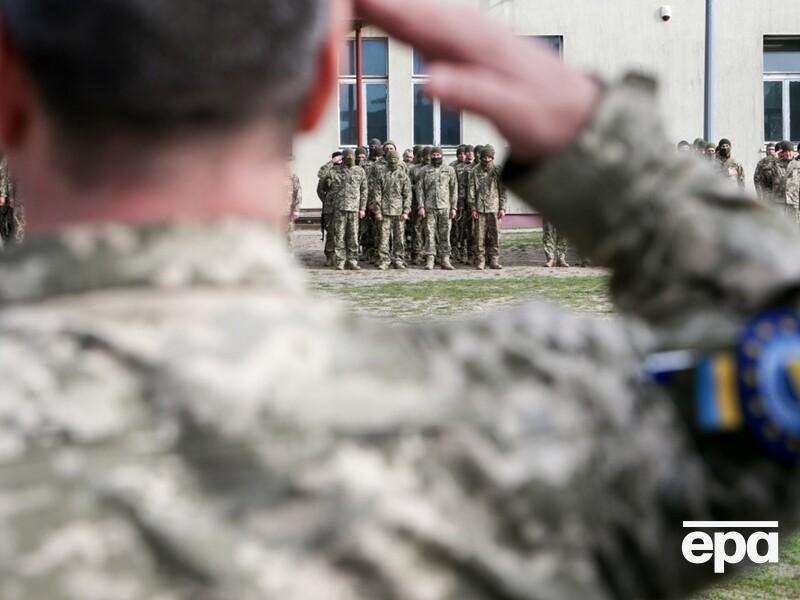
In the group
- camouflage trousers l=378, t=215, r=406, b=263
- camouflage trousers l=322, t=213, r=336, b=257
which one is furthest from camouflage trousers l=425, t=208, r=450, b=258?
camouflage trousers l=322, t=213, r=336, b=257

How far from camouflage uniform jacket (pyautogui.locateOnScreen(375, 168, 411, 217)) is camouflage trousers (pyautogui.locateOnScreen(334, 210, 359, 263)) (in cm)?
59

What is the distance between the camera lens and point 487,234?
59.6 feet

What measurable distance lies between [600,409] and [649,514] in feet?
0.28

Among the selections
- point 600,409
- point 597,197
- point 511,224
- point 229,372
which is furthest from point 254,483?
point 511,224

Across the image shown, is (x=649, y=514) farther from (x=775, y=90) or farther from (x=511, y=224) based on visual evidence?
Answer: (x=775, y=90)

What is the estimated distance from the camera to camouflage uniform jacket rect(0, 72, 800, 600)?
883mm

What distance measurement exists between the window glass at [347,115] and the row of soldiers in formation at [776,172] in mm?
8688

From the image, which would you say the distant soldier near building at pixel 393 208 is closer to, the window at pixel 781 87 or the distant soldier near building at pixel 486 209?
the distant soldier near building at pixel 486 209

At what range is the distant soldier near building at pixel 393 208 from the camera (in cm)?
1838

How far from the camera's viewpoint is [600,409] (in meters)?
0.97

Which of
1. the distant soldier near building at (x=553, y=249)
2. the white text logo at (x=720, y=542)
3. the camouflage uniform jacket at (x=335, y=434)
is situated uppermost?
the camouflage uniform jacket at (x=335, y=434)

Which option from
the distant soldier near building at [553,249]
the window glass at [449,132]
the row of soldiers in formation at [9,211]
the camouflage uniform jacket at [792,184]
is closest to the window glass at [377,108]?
the window glass at [449,132]

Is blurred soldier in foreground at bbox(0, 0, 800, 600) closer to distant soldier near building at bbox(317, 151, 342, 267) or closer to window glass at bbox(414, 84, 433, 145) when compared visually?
distant soldier near building at bbox(317, 151, 342, 267)

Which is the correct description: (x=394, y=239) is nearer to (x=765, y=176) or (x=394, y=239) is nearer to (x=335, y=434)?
(x=765, y=176)
